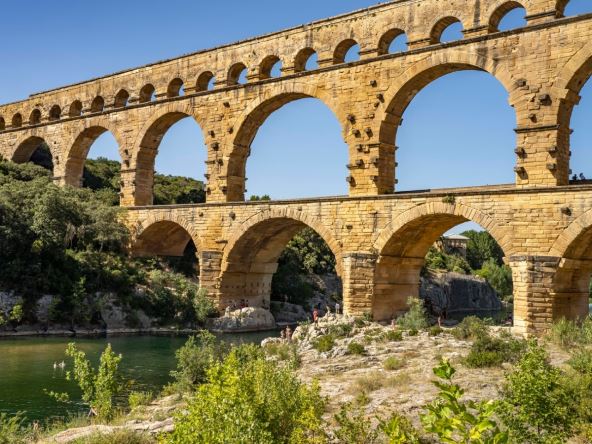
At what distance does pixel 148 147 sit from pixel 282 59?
27.0 ft

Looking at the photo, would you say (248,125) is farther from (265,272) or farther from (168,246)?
(168,246)

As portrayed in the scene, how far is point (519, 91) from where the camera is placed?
60.6ft

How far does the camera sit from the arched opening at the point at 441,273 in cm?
2072

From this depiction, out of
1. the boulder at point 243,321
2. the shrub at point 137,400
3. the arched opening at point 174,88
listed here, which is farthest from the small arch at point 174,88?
the shrub at point 137,400

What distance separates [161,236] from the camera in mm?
29953

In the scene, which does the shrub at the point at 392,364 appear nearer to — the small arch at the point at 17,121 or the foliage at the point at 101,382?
the foliage at the point at 101,382

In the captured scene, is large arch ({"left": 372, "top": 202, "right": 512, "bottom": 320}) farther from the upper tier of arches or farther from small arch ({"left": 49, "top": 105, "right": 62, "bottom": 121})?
small arch ({"left": 49, "top": 105, "right": 62, "bottom": 121})

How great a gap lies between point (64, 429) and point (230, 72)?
18.0 metres

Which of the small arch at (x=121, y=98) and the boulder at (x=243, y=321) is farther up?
the small arch at (x=121, y=98)

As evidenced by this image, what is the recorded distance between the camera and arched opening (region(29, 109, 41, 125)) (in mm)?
35188

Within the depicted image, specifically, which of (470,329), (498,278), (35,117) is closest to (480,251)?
(498,278)

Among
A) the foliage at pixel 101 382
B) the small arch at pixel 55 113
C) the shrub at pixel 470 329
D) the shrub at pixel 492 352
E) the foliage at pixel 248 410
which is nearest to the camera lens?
the foliage at pixel 248 410

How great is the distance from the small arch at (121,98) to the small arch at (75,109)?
3.12 m

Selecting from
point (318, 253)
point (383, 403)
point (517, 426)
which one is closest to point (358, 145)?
point (383, 403)
